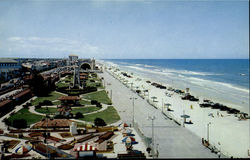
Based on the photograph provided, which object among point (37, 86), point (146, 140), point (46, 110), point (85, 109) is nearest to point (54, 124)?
point (46, 110)

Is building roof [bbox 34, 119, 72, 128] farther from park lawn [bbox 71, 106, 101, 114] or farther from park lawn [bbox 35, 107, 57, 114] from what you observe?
park lawn [bbox 71, 106, 101, 114]

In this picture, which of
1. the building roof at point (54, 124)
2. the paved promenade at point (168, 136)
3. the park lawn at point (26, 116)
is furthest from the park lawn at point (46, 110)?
the paved promenade at point (168, 136)

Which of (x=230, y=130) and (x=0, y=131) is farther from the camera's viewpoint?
(x=230, y=130)

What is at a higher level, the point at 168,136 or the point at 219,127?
the point at 168,136

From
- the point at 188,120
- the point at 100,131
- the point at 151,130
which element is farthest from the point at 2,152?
the point at 188,120

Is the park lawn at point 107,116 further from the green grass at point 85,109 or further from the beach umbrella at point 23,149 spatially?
the beach umbrella at point 23,149

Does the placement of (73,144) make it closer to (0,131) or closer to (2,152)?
(2,152)

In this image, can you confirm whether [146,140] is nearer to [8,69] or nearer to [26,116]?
[26,116]
